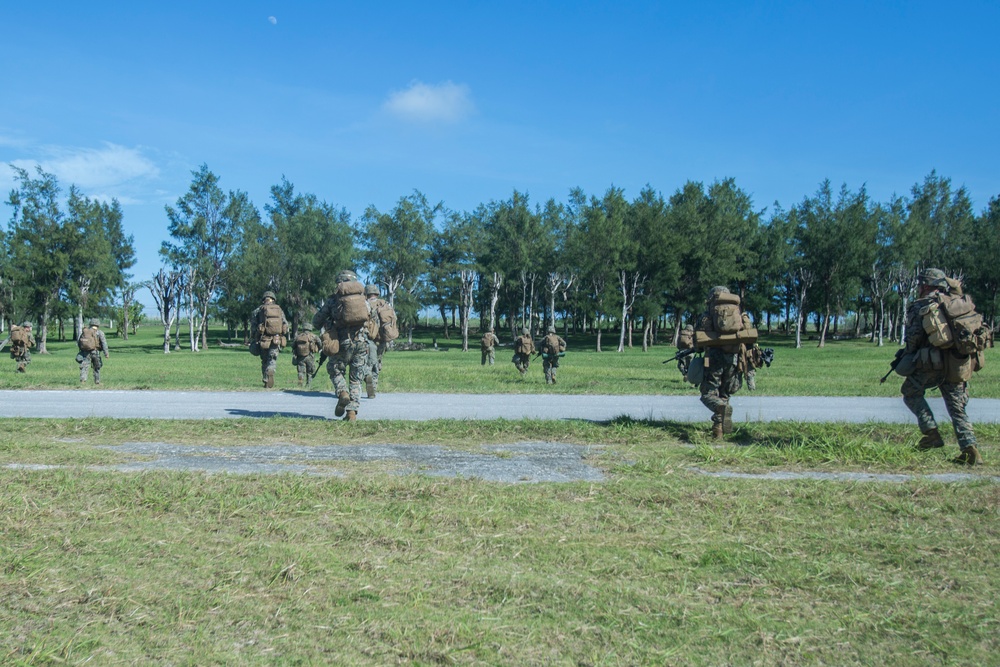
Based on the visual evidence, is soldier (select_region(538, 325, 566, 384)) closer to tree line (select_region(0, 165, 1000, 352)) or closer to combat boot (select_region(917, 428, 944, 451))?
combat boot (select_region(917, 428, 944, 451))

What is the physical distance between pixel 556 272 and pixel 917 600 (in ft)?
186

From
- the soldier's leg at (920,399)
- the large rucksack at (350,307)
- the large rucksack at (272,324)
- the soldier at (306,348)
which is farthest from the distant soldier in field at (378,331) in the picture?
the soldier's leg at (920,399)

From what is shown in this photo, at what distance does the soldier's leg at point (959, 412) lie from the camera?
7.05 meters

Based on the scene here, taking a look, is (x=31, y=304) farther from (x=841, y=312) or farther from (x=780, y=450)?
(x=841, y=312)

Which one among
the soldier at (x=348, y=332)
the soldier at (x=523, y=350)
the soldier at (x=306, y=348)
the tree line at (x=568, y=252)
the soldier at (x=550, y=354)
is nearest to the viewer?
the soldier at (x=348, y=332)

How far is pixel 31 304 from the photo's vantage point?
51.6 meters

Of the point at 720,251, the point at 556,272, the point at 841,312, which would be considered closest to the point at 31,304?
the point at 556,272

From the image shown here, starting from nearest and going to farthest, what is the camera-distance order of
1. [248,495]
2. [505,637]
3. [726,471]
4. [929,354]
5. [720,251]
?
[505,637]
[248,495]
[726,471]
[929,354]
[720,251]

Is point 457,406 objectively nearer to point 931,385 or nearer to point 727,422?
point 727,422

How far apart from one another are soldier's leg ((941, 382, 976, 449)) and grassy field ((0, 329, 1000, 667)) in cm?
31

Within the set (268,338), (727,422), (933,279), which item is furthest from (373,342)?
(933,279)

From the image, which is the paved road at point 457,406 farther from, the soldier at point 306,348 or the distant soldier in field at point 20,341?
the distant soldier in field at point 20,341

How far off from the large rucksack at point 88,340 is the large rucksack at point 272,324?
4570 mm

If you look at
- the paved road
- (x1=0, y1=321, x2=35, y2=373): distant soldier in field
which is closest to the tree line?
(x1=0, y1=321, x2=35, y2=373): distant soldier in field
